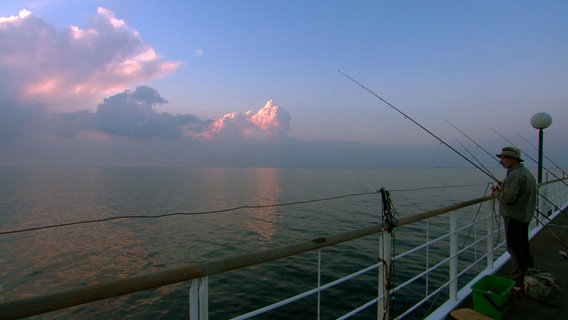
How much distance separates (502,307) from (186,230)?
1732 cm

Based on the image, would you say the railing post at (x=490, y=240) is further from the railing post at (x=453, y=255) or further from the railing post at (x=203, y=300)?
the railing post at (x=203, y=300)

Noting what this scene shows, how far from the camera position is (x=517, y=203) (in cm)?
412

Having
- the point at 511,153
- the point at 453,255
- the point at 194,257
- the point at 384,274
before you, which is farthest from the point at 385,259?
the point at 194,257

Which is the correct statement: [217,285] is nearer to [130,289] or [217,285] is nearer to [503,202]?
[503,202]

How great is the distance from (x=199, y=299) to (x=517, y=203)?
169 inches

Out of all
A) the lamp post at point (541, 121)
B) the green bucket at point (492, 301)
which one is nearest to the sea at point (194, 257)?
the green bucket at point (492, 301)

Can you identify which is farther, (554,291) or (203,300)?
(554,291)

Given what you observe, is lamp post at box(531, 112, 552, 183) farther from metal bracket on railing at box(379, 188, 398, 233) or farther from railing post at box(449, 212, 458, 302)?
metal bracket on railing at box(379, 188, 398, 233)

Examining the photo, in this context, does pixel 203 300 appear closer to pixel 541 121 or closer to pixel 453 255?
pixel 453 255

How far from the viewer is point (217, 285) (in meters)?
9.49

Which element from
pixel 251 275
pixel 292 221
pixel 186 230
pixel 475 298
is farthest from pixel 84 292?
pixel 292 221

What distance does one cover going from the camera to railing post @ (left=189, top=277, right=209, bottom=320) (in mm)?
1472

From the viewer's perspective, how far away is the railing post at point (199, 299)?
1472 mm

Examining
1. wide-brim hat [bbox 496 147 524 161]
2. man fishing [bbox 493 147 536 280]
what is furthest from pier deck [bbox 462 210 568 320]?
wide-brim hat [bbox 496 147 524 161]
